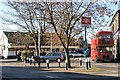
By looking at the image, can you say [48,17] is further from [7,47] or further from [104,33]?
[7,47]

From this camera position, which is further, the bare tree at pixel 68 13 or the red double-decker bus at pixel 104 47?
the red double-decker bus at pixel 104 47

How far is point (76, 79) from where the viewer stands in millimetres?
20609

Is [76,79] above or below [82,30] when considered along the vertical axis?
below

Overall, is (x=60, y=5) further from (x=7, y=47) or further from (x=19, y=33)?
(x=7, y=47)

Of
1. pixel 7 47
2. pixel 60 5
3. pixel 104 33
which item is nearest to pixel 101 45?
pixel 104 33

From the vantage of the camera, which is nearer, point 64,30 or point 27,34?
point 64,30

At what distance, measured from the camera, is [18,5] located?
132 ft

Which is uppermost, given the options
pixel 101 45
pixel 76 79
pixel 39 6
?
pixel 39 6

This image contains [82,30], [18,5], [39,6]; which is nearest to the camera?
[39,6]

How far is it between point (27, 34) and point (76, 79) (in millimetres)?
32893

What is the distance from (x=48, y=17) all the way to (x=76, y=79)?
12.1 m

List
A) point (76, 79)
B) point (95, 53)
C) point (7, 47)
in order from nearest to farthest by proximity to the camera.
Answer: point (76, 79) → point (95, 53) → point (7, 47)

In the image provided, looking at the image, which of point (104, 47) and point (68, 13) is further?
point (104, 47)

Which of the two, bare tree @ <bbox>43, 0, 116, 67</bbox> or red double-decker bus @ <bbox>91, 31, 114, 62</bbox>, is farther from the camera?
red double-decker bus @ <bbox>91, 31, 114, 62</bbox>
